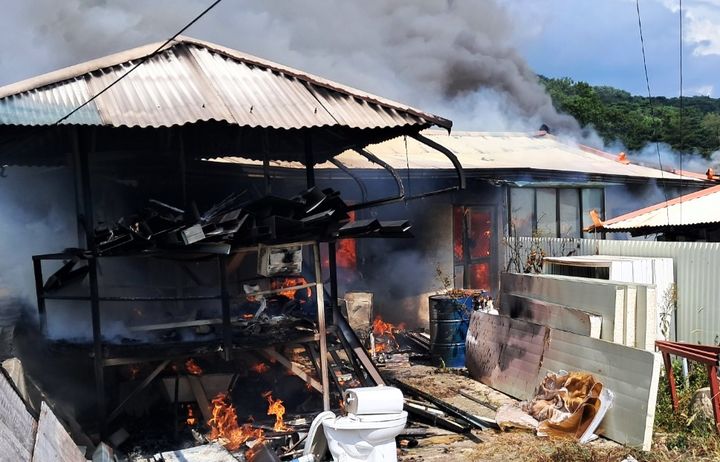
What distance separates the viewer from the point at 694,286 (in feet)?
30.2

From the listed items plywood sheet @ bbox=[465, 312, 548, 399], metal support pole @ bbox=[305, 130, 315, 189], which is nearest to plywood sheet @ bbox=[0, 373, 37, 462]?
metal support pole @ bbox=[305, 130, 315, 189]

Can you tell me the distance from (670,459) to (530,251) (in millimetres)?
7567

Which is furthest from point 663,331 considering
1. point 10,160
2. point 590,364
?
point 10,160

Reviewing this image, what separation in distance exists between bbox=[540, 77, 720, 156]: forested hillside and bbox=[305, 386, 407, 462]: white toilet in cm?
3144

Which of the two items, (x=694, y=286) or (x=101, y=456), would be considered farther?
(x=694, y=286)

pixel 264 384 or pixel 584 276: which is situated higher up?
pixel 584 276

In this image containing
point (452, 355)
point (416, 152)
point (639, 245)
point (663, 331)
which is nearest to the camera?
point (663, 331)

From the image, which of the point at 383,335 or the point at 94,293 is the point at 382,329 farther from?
the point at 94,293

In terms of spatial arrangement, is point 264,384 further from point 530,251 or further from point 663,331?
point 530,251

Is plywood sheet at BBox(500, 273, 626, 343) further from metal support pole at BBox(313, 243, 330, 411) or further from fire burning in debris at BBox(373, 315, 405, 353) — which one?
metal support pole at BBox(313, 243, 330, 411)

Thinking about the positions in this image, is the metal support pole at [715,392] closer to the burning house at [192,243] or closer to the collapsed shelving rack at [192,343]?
the burning house at [192,243]

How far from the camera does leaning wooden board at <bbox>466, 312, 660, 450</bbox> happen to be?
695 cm

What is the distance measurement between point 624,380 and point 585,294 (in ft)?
5.43

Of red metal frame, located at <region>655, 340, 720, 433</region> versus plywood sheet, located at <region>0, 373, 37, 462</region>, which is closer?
plywood sheet, located at <region>0, 373, 37, 462</region>
